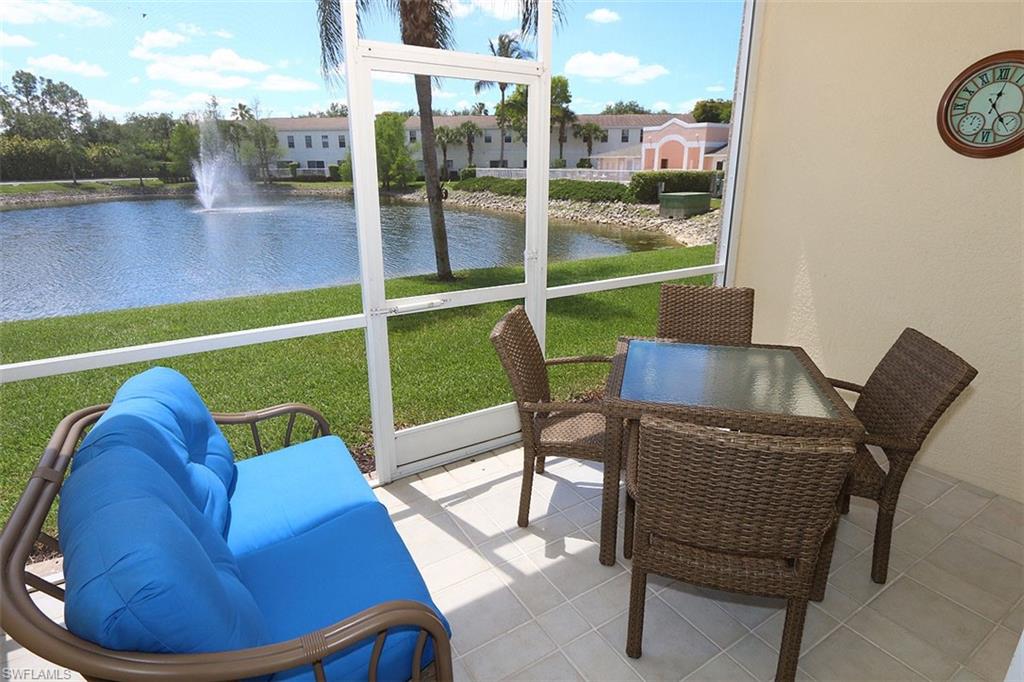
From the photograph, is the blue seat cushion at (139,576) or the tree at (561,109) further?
the tree at (561,109)

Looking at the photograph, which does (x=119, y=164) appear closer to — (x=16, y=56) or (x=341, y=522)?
(x=16, y=56)

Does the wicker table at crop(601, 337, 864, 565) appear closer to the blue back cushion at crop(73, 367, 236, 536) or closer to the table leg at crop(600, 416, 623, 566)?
the table leg at crop(600, 416, 623, 566)

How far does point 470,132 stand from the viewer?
2.81m

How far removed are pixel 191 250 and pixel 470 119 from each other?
1.51 metres

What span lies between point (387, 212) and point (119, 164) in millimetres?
1098

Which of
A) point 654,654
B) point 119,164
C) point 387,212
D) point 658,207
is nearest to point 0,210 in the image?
point 119,164

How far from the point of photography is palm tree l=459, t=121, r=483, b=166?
279 cm

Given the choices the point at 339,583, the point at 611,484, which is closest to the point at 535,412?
the point at 611,484

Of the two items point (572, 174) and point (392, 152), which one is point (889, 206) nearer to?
point (572, 174)

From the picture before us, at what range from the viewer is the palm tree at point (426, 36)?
236 centimetres

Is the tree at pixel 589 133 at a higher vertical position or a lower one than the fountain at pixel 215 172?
higher

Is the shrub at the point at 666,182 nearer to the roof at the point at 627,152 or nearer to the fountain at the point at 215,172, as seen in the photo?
the roof at the point at 627,152

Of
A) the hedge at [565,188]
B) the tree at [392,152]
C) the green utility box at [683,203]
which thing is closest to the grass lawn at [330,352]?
the green utility box at [683,203]

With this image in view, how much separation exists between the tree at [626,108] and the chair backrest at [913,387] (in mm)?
1981
